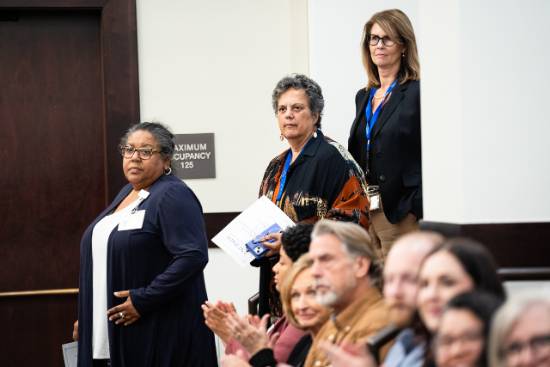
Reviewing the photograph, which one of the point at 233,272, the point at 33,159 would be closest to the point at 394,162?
the point at 233,272

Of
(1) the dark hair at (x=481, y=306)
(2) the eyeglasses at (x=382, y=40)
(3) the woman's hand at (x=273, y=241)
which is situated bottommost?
(3) the woman's hand at (x=273, y=241)

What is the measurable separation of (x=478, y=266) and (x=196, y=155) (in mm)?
4242

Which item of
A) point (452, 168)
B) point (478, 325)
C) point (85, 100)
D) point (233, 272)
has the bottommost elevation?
point (233, 272)

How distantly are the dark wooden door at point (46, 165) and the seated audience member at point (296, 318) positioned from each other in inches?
121

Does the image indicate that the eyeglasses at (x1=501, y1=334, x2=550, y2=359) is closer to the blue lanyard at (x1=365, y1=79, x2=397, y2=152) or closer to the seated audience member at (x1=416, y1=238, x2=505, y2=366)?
the seated audience member at (x1=416, y1=238, x2=505, y2=366)

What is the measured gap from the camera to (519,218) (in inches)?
133

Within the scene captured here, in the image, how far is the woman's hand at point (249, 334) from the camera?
335 cm

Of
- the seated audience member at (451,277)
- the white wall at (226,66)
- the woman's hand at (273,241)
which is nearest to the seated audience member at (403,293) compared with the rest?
the seated audience member at (451,277)

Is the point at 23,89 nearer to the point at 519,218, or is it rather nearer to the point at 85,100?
the point at 85,100

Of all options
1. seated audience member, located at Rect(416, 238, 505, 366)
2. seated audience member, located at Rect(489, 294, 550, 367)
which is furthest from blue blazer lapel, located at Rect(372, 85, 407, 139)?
seated audience member, located at Rect(489, 294, 550, 367)

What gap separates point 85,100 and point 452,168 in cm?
344

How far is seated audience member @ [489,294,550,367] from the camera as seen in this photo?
159 centimetres

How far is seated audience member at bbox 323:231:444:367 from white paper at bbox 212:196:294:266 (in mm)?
1788

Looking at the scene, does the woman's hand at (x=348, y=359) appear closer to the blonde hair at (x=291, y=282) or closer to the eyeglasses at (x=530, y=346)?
the eyeglasses at (x=530, y=346)
